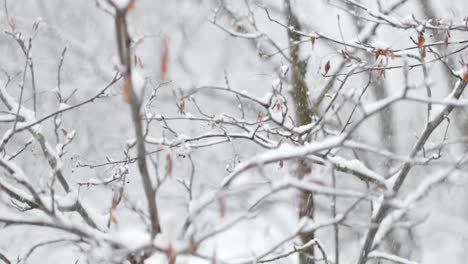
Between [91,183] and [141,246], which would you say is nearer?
[141,246]

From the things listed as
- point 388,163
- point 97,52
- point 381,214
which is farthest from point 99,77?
point 381,214

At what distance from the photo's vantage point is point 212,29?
16.2 m

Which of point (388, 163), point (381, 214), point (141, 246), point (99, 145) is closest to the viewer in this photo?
point (141, 246)

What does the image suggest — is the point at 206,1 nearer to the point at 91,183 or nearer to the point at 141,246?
the point at 91,183

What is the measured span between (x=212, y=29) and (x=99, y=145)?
5045mm

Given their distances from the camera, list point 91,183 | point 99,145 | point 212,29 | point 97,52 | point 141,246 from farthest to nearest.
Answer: point 212,29 < point 97,52 < point 99,145 < point 91,183 < point 141,246

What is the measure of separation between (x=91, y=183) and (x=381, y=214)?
1.95 metres

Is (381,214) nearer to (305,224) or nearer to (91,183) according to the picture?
(305,224)

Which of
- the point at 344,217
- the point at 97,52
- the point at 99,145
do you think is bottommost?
the point at 344,217

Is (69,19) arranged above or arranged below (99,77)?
above

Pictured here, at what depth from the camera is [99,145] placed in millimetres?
13859

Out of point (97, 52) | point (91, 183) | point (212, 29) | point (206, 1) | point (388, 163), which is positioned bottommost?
point (91, 183)

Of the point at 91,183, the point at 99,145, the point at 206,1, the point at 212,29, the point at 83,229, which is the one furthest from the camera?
the point at 212,29

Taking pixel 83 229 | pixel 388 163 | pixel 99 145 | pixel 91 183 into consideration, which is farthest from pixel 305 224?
pixel 99 145
